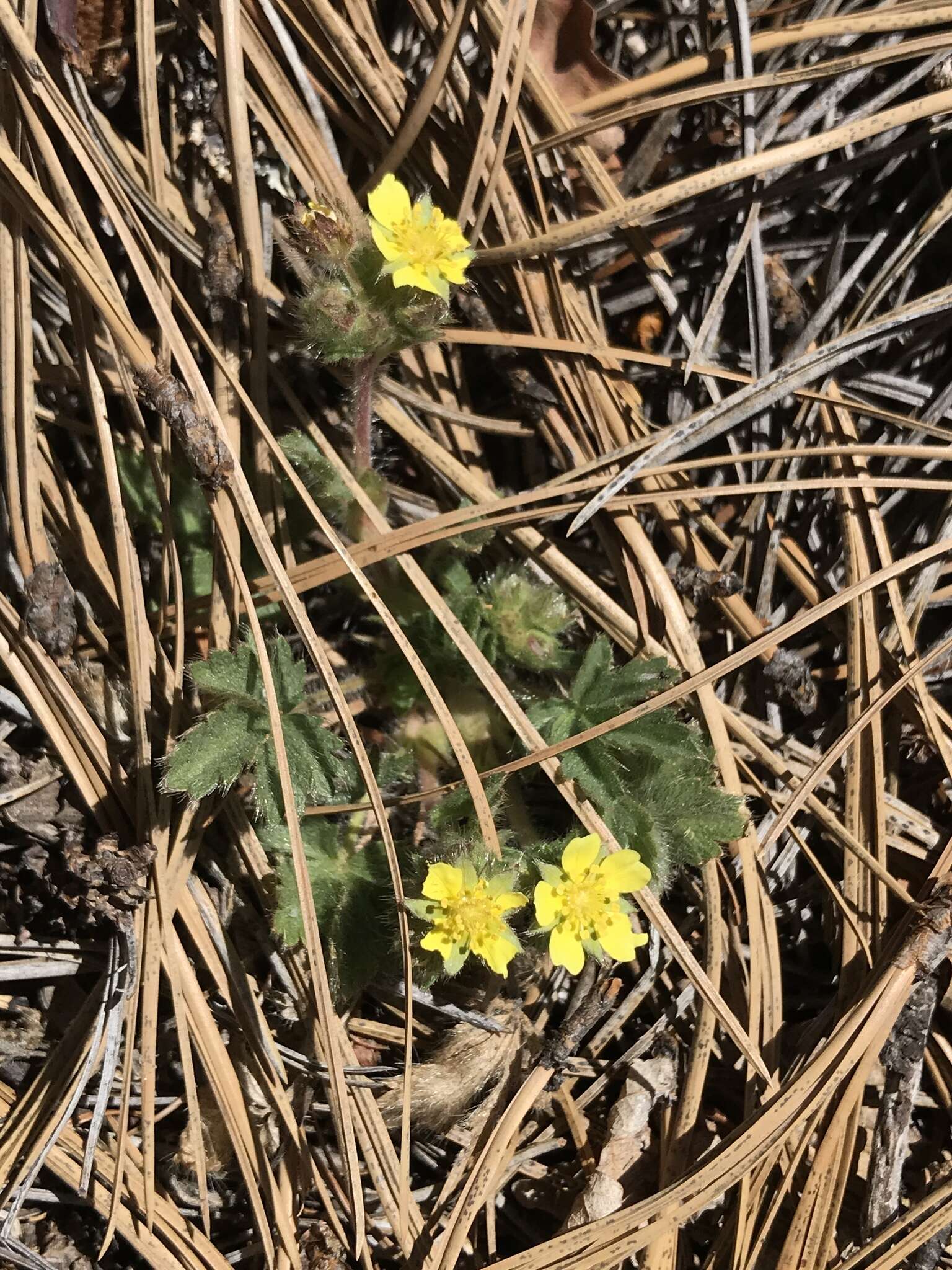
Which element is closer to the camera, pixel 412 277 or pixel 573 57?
pixel 412 277

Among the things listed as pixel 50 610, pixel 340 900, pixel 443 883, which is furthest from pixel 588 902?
pixel 50 610

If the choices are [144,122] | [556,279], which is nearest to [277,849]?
[556,279]

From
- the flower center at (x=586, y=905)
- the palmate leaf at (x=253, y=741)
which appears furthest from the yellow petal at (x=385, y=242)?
the flower center at (x=586, y=905)

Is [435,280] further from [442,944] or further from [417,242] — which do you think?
[442,944]

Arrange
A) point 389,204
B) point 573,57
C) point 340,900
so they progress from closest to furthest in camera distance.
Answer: point 389,204, point 340,900, point 573,57

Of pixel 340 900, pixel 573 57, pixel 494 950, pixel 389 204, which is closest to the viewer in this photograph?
→ pixel 494 950

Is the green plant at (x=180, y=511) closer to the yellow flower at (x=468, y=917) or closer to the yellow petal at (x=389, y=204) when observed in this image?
the yellow petal at (x=389, y=204)

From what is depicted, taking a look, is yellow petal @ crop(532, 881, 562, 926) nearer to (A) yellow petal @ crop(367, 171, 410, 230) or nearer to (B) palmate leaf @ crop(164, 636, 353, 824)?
(B) palmate leaf @ crop(164, 636, 353, 824)
